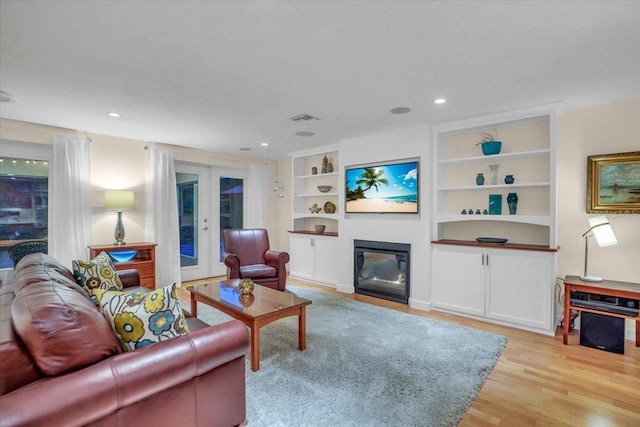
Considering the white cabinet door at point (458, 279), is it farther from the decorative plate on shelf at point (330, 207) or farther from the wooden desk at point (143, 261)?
the wooden desk at point (143, 261)

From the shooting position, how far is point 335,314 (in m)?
3.67

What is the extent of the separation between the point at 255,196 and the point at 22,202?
131 inches

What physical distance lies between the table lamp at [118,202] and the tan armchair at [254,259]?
1339 millimetres

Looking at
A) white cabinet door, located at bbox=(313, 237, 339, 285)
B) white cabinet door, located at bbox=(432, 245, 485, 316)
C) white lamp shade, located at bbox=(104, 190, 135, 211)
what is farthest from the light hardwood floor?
white lamp shade, located at bbox=(104, 190, 135, 211)

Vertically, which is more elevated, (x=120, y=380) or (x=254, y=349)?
(x=120, y=380)

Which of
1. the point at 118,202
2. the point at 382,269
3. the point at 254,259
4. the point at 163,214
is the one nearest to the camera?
the point at 118,202

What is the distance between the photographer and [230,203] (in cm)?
609

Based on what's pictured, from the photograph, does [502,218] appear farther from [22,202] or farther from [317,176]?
[22,202]

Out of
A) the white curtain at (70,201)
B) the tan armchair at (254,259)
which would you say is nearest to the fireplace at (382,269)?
the tan armchair at (254,259)

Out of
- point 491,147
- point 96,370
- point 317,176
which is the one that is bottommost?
point 96,370

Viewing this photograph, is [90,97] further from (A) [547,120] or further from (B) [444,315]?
(A) [547,120]

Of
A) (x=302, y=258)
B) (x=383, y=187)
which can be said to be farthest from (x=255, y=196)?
(x=383, y=187)

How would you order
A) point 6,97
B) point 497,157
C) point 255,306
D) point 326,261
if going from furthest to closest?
1. point 326,261
2. point 497,157
3. point 6,97
4. point 255,306

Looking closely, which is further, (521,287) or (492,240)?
(492,240)
